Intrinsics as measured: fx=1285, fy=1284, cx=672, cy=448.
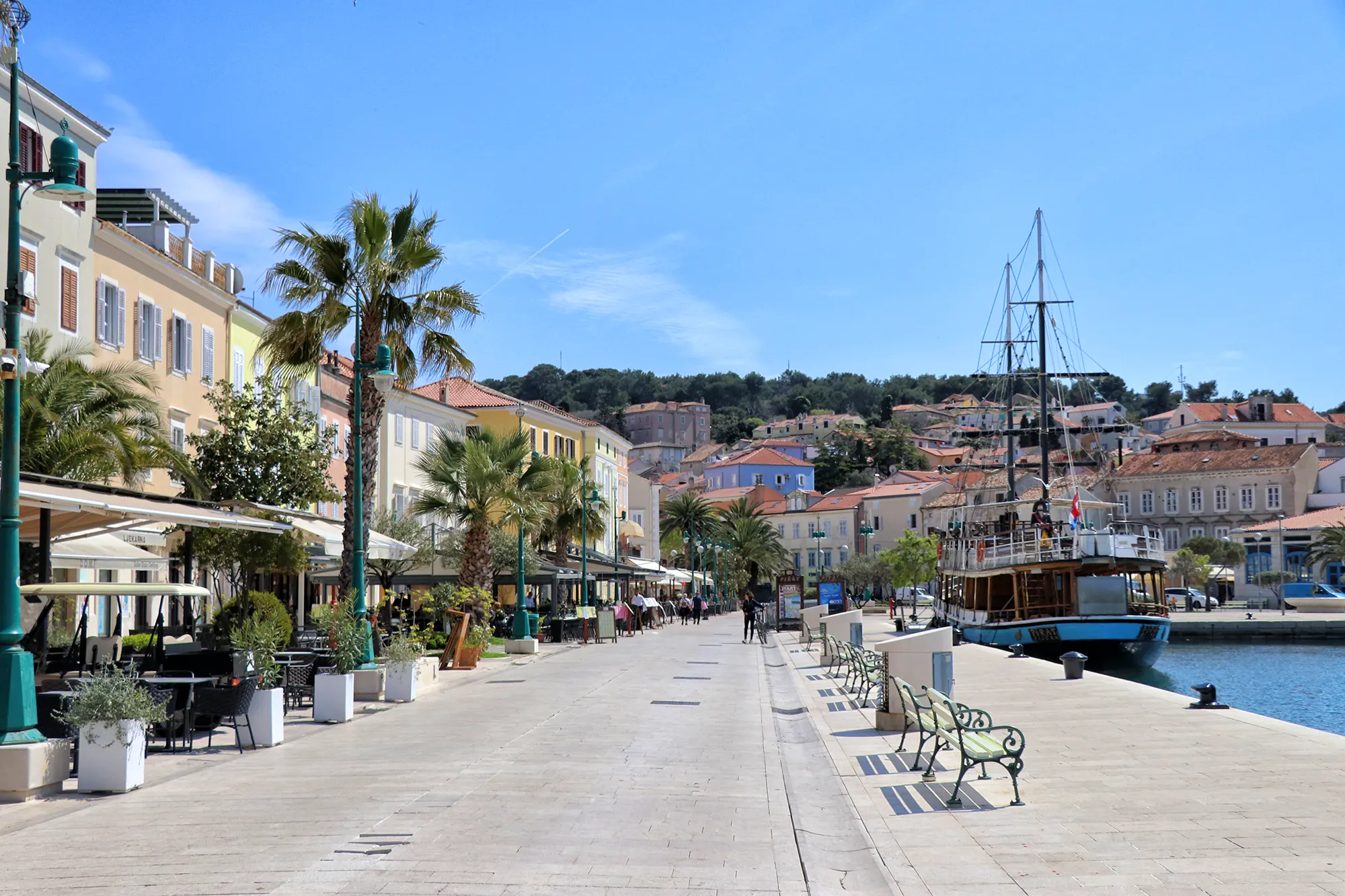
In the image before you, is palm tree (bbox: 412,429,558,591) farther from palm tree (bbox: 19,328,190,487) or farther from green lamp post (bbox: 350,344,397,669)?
green lamp post (bbox: 350,344,397,669)

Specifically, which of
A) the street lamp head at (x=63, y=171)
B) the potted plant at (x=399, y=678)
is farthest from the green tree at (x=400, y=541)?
the street lamp head at (x=63, y=171)

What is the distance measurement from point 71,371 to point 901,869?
19.7 m

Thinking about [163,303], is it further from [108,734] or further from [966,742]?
[966,742]

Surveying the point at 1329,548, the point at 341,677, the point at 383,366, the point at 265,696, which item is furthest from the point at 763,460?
the point at 265,696

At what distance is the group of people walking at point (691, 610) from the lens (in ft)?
232

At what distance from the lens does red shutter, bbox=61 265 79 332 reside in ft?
91.9

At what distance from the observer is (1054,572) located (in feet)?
144

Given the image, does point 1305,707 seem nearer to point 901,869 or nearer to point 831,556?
point 901,869

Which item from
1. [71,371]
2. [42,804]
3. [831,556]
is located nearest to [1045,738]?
[42,804]

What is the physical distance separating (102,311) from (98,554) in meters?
10.0

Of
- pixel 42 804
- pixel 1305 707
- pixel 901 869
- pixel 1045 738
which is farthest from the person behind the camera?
pixel 1305 707

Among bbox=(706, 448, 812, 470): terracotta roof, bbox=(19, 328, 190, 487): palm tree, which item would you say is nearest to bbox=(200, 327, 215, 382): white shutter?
bbox=(19, 328, 190, 487): palm tree

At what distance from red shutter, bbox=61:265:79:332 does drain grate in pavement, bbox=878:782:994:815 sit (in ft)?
76.1

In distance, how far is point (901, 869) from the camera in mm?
8141
